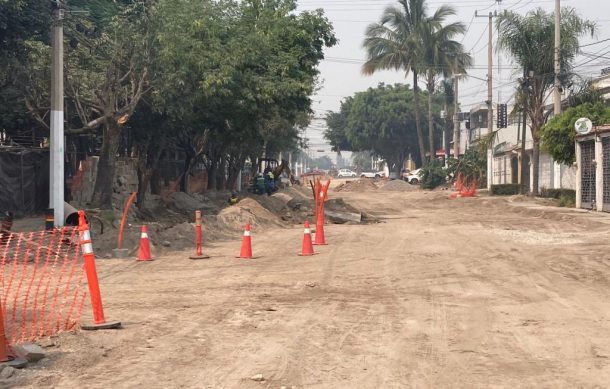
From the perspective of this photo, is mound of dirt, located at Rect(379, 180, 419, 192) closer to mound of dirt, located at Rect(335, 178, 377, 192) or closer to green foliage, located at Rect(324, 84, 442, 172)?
mound of dirt, located at Rect(335, 178, 377, 192)

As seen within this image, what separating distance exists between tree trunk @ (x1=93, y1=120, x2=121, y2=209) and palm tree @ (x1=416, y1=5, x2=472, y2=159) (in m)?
38.5

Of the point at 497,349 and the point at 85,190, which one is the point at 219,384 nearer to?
the point at 497,349

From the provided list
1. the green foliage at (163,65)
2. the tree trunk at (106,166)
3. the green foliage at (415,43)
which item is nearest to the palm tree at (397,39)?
the green foliage at (415,43)

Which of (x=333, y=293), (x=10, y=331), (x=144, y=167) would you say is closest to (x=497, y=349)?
(x=333, y=293)

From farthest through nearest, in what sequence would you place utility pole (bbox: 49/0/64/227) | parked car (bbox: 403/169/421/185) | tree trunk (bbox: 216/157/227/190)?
parked car (bbox: 403/169/421/185) → tree trunk (bbox: 216/157/227/190) → utility pole (bbox: 49/0/64/227)

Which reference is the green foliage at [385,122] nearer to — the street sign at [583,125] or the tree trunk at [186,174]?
the tree trunk at [186,174]

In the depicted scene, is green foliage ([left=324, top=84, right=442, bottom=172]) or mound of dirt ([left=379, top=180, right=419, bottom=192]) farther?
green foliage ([left=324, top=84, right=442, bottom=172])

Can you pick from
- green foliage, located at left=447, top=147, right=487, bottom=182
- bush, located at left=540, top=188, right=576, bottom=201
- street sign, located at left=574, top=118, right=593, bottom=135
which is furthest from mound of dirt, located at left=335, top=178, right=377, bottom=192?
street sign, located at left=574, top=118, right=593, bottom=135

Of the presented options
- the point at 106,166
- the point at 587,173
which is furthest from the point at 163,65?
the point at 587,173

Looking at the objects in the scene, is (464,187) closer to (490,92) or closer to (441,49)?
(490,92)

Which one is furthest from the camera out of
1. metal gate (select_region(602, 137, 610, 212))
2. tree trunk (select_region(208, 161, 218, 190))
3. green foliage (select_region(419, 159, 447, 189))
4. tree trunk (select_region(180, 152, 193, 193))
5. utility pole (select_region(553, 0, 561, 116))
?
green foliage (select_region(419, 159, 447, 189))

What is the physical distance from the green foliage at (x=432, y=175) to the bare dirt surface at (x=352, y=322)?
44.4 meters

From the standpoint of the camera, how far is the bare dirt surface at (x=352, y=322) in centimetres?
641

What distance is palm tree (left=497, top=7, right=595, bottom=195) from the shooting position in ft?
117
